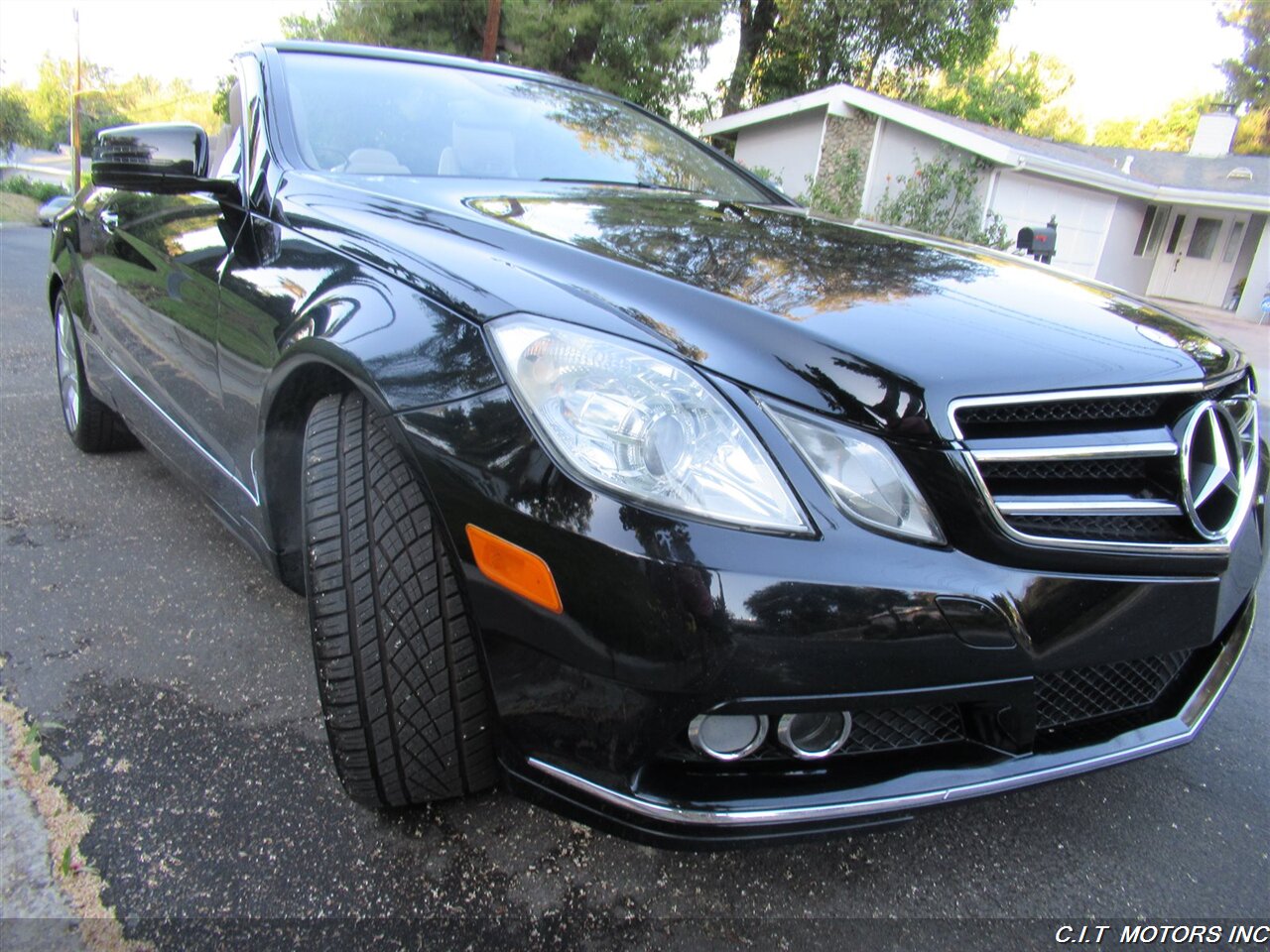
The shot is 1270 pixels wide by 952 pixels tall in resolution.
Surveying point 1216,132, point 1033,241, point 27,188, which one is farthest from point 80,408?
point 27,188

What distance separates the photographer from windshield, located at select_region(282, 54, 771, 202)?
7.75 feet

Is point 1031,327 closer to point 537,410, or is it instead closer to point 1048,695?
point 1048,695

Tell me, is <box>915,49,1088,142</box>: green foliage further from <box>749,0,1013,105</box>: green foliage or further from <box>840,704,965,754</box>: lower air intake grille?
<box>840,704,965,754</box>: lower air intake grille

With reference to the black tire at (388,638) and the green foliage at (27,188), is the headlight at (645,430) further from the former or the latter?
the green foliage at (27,188)

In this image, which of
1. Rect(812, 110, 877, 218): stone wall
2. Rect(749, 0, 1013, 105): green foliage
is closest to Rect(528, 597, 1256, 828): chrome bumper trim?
Rect(812, 110, 877, 218): stone wall

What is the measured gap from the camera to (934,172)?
553 inches

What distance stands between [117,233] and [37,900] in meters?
2.20

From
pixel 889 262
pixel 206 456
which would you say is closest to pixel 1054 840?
pixel 889 262

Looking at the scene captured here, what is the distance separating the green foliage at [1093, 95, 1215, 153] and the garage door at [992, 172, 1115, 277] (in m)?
28.8

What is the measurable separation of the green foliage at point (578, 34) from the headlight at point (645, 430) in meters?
18.1

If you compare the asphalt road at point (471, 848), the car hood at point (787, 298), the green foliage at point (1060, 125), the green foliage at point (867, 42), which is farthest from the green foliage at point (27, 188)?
the green foliage at point (1060, 125)

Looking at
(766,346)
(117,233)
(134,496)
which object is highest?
(766,346)

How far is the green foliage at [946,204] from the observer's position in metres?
14.0

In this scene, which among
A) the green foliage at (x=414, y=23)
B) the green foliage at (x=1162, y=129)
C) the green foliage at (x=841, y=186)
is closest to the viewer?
the green foliage at (x=841, y=186)
